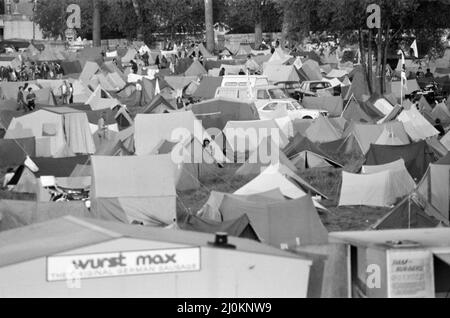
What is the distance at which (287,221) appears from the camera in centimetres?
1545

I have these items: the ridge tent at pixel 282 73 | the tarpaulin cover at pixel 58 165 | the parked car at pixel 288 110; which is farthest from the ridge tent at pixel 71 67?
the tarpaulin cover at pixel 58 165

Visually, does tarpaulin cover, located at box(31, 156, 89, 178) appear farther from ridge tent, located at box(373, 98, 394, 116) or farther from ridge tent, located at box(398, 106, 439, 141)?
ridge tent, located at box(373, 98, 394, 116)

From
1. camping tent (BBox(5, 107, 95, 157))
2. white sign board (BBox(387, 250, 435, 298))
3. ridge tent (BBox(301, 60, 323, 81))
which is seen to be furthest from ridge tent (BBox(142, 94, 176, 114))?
white sign board (BBox(387, 250, 435, 298))

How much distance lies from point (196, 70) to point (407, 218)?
2993 cm

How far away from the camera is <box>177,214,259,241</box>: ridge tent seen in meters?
14.6

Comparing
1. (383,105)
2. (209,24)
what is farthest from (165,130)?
(209,24)

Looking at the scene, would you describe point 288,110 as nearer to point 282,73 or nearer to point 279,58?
point 282,73

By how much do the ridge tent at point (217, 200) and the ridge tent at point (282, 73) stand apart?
23.2 m

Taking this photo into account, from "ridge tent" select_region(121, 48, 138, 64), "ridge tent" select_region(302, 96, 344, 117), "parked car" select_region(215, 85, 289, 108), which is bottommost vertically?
"ridge tent" select_region(302, 96, 344, 117)

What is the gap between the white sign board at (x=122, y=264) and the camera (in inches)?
376

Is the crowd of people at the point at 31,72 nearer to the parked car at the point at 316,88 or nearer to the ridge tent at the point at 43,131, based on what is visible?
the parked car at the point at 316,88

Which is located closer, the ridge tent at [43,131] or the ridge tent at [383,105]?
the ridge tent at [43,131]

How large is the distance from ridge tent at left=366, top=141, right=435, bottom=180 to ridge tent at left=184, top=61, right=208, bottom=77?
23.6 m
